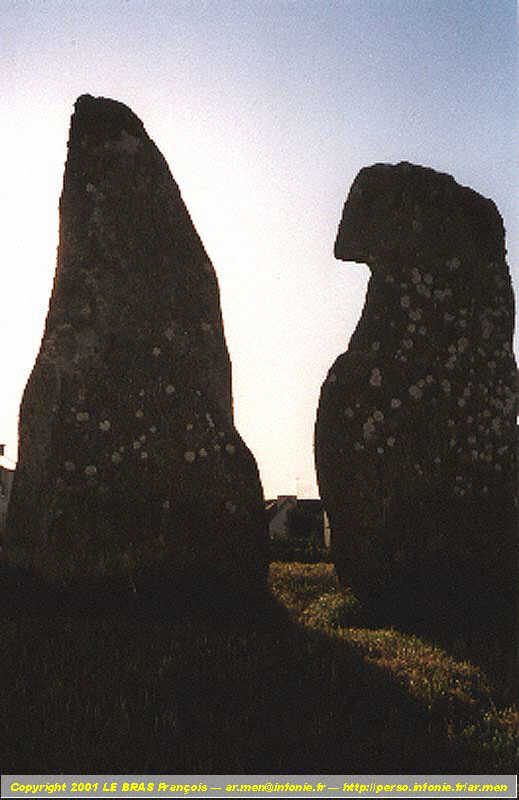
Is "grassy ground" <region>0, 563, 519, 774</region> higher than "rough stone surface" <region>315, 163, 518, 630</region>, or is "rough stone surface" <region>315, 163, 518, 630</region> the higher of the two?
"rough stone surface" <region>315, 163, 518, 630</region>

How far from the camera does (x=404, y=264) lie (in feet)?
31.0

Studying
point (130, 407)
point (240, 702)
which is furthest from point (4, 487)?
point (240, 702)

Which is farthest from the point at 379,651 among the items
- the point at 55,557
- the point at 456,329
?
the point at 456,329

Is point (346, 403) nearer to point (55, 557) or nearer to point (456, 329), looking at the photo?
point (456, 329)

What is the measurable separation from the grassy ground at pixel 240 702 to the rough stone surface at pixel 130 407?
3.86 ft

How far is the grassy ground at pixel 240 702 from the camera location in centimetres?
454

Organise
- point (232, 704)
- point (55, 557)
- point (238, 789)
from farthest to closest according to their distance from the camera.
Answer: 1. point (55, 557)
2. point (232, 704)
3. point (238, 789)

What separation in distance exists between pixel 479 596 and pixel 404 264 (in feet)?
12.9

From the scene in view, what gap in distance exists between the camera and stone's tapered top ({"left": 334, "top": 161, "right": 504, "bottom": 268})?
952 cm

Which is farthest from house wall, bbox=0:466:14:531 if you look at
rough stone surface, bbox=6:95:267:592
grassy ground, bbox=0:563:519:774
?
grassy ground, bbox=0:563:519:774

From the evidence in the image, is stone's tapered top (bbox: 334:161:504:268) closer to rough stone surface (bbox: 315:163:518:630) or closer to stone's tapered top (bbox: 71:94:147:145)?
rough stone surface (bbox: 315:163:518:630)

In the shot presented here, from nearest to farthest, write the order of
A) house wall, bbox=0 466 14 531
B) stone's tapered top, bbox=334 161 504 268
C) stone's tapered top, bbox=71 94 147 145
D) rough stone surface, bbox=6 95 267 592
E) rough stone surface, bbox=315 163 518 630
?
1. rough stone surface, bbox=6 95 267 592
2. rough stone surface, bbox=315 163 518 630
3. stone's tapered top, bbox=334 161 504 268
4. stone's tapered top, bbox=71 94 147 145
5. house wall, bbox=0 466 14 531

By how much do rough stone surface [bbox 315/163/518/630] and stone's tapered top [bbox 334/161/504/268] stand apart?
16 mm

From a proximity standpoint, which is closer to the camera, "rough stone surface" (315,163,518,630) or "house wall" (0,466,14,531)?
"rough stone surface" (315,163,518,630)
